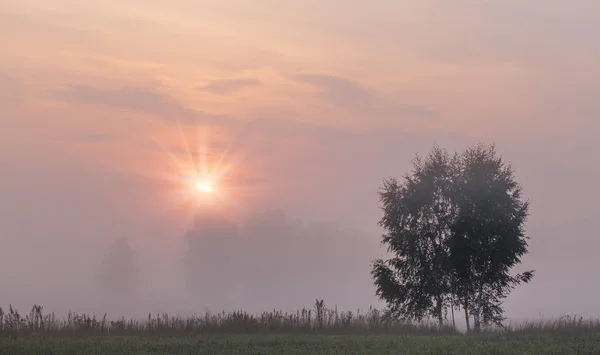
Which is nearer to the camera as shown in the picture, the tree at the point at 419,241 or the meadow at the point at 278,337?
the meadow at the point at 278,337

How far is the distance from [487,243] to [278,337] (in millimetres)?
18539

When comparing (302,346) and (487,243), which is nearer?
(302,346)

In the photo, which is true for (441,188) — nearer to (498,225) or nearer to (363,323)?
(498,225)

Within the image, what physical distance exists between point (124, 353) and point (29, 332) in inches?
471

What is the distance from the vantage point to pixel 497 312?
52.2 m

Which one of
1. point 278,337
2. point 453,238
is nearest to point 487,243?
point 453,238

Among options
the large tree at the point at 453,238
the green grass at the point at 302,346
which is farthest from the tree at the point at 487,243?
the green grass at the point at 302,346

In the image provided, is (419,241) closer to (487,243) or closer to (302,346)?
(487,243)

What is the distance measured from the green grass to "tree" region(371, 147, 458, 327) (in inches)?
581

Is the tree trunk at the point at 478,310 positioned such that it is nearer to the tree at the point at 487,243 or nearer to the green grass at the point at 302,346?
the tree at the point at 487,243

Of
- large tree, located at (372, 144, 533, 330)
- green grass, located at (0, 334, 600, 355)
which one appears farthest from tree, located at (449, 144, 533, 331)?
green grass, located at (0, 334, 600, 355)

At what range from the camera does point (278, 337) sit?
39.7 m

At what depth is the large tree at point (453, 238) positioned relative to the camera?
2052 inches

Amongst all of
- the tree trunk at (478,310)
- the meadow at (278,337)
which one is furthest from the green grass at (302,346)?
the tree trunk at (478,310)
